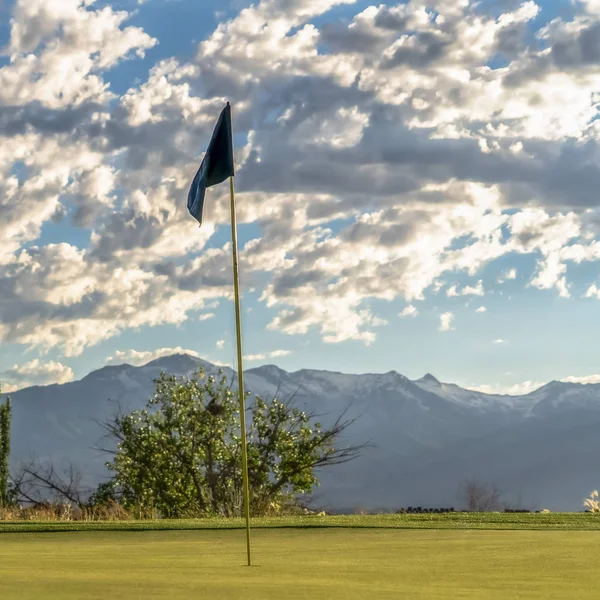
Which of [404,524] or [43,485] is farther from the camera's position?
[43,485]

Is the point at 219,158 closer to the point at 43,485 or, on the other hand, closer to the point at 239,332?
the point at 239,332

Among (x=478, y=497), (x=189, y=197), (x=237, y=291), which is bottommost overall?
(x=478, y=497)

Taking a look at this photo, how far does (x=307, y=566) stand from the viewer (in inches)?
389

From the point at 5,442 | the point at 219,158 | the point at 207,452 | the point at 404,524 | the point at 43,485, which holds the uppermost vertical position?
the point at 219,158

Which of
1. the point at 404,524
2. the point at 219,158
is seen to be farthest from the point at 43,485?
the point at 219,158

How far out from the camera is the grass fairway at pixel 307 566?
24.7 ft

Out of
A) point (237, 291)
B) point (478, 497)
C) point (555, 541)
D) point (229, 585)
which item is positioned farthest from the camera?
point (478, 497)

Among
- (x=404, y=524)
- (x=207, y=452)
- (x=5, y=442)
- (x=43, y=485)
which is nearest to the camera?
(x=404, y=524)

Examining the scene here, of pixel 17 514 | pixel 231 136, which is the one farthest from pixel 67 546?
pixel 17 514

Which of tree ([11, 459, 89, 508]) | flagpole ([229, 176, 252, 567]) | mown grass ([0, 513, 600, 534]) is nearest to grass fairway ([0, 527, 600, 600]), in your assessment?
flagpole ([229, 176, 252, 567])

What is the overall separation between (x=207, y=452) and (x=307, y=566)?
2546 cm

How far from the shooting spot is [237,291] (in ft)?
37.7

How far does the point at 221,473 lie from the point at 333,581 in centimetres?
2678

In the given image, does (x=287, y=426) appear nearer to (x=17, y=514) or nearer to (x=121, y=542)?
(x=17, y=514)
